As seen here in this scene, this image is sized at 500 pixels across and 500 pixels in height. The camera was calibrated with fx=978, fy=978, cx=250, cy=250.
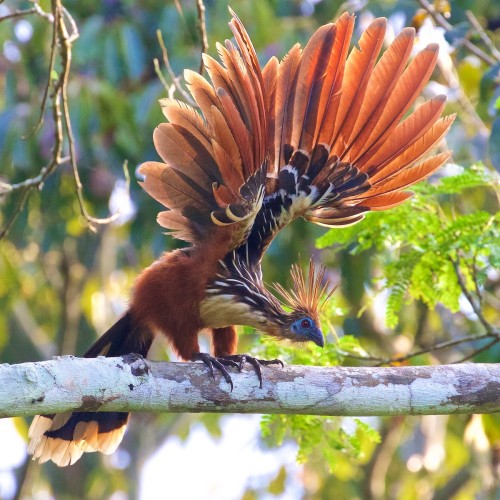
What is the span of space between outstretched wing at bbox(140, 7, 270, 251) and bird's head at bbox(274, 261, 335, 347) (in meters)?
0.42

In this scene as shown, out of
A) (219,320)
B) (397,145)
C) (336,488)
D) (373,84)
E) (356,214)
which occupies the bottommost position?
(336,488)

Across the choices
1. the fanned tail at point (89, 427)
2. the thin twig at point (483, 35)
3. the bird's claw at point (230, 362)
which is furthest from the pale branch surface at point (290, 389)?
the thin twig at point (483, 35)

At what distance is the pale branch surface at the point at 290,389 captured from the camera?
11.4 ft

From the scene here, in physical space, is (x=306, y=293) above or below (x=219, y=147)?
below

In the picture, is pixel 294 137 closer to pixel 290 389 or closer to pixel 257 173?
pixel 257 173

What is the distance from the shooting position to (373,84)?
4285 millimetres

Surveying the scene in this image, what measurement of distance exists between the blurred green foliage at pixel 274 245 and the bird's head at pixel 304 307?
0.11 m

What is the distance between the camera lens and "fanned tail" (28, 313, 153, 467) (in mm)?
4648

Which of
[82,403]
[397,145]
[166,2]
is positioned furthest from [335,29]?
[166,2]

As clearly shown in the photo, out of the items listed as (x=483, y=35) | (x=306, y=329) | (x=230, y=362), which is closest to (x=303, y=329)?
(x=306, y=329)

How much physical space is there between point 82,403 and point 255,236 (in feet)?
5.22

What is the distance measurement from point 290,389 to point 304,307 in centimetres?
102

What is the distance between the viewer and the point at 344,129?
174 inches

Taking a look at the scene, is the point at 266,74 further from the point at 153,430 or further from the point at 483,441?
the point at 153,430
